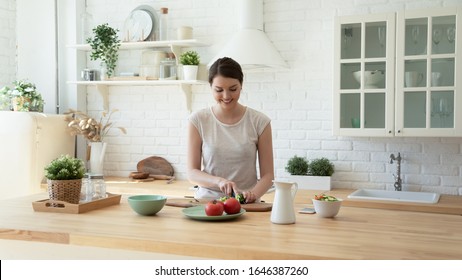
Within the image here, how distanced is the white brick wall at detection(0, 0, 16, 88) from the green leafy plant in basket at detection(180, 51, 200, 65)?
1744 millimetres

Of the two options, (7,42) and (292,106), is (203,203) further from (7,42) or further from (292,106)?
(7,42)

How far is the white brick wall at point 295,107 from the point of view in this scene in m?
4.12

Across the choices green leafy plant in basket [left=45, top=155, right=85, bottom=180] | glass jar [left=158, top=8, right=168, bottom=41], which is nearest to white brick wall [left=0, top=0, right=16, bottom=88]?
glass jar [left=158, top=8, right=168, bottom=41]

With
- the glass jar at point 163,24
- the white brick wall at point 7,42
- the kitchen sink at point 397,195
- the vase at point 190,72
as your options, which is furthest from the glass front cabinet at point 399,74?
the white brick wall at point 7,42

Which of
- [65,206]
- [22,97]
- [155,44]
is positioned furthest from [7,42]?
[65,206]

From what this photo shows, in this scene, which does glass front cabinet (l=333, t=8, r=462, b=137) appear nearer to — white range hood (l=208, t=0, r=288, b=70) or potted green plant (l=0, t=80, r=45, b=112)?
white range hood (l=208, t=0, r=288, b=70)

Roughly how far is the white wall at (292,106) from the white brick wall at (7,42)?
34.1 inches

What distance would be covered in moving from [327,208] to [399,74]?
72.3 inches

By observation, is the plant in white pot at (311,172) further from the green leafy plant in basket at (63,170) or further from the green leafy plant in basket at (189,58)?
the green leafy plant in basket at (63,170)

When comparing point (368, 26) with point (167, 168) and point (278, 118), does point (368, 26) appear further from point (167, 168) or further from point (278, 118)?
point (167, 168)

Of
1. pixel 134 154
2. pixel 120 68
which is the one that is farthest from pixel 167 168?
pixel 120 68

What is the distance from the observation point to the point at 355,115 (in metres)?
3.95

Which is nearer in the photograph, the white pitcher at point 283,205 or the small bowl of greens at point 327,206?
the white pitcher at point 283,205

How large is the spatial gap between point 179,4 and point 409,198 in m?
2.62
